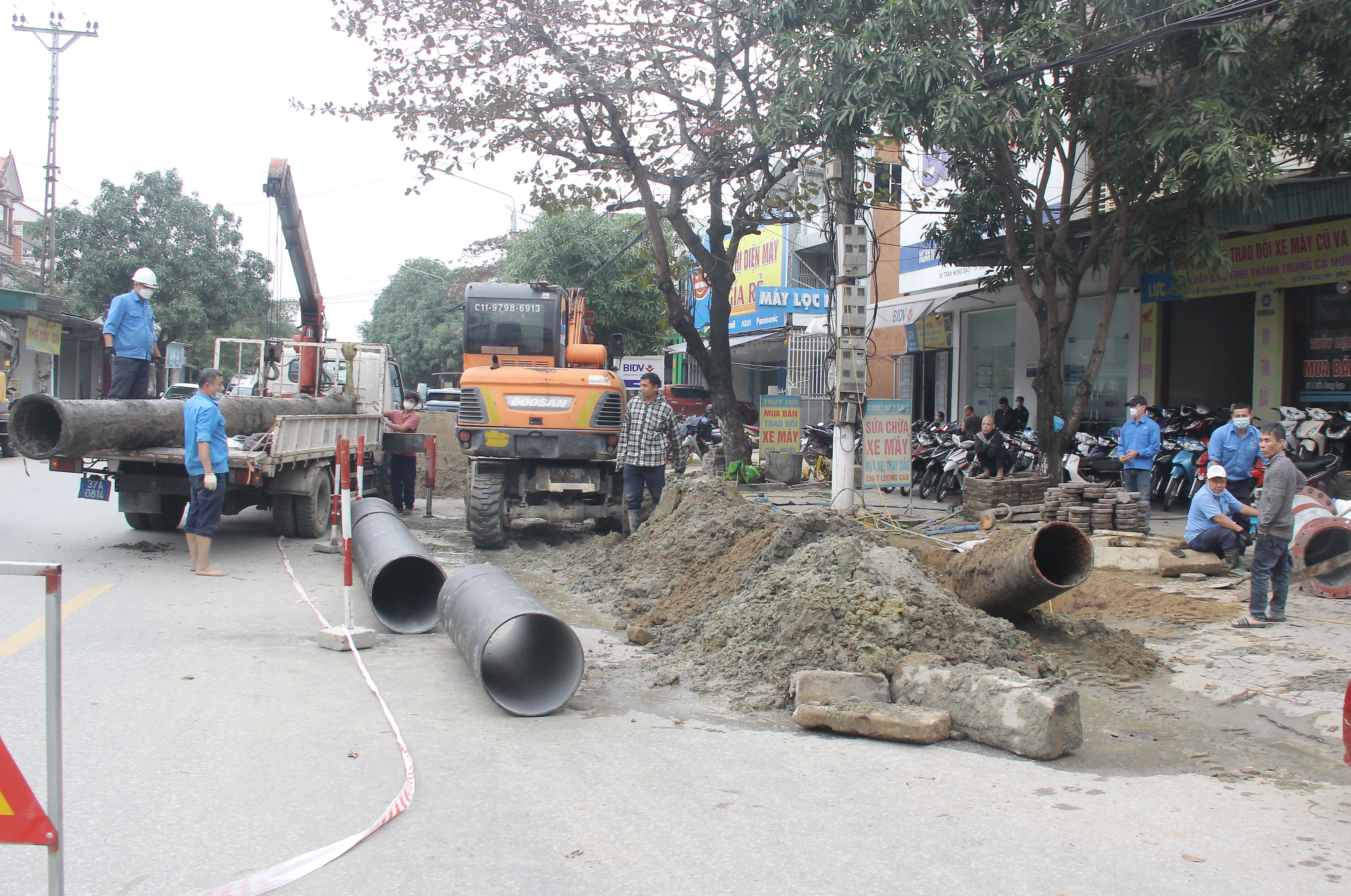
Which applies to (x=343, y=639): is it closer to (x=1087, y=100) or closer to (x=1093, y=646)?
(x=1093, y=646)

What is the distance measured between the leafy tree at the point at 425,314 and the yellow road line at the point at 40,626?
37.3 metres

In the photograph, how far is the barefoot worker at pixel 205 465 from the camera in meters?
8.62

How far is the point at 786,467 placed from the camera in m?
18.0

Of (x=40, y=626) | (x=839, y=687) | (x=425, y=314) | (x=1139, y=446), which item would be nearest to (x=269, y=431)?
(x=40, y=626)

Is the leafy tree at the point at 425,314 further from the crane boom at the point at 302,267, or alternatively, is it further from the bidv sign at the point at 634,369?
the crane boom at the point at 302,267

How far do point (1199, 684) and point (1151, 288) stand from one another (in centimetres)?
1213

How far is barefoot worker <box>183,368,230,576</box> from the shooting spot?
28.3ft

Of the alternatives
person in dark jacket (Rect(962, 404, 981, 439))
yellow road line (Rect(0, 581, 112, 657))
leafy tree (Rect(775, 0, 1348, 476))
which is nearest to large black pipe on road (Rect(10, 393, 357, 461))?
yellow road line (Rect(0, 581, 112, 657))

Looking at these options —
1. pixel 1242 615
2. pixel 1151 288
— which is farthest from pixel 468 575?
pixel 1151 288

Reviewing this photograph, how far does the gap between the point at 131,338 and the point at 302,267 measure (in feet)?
13.5

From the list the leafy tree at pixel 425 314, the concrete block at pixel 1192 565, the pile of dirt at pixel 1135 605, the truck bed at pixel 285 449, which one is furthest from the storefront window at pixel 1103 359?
the leafy tree at pixel 425 314

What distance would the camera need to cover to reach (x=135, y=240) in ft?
109

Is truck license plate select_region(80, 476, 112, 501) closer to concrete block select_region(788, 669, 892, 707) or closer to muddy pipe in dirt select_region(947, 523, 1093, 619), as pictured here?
concrete block select_region(788, 669, 892, 707)

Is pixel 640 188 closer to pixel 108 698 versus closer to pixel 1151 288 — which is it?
pixel 1151 288
